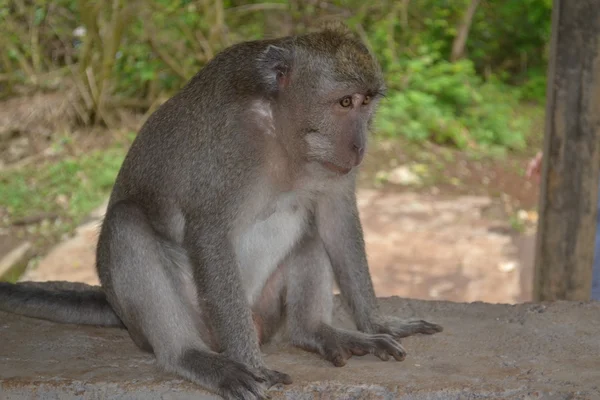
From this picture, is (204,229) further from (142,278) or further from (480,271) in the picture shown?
(480,271)

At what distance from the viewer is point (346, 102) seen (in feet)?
11.0

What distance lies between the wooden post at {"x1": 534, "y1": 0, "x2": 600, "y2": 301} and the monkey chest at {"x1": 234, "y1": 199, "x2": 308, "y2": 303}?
1.80 metres

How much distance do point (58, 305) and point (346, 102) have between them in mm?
1804

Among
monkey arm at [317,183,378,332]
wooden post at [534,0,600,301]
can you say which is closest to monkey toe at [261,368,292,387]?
monkey arm at [317,183,378,332]

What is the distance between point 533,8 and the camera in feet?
46.2

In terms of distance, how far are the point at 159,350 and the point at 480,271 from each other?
480 cm

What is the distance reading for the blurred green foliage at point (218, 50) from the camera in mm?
10922

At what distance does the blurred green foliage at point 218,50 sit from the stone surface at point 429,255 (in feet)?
5.08

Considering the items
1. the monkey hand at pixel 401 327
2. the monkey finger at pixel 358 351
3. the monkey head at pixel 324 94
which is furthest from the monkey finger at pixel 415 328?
the monkey head at pixel 324 94

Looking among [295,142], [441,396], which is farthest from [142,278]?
[441,396]

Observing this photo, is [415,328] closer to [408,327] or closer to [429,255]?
[408,327]

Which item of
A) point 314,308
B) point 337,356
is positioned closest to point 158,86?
point 314,308

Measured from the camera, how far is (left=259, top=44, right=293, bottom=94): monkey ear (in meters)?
3.42

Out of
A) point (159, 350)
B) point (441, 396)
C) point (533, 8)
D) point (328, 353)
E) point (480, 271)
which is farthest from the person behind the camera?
point (533, 8)
